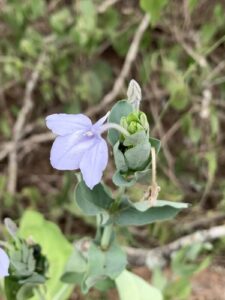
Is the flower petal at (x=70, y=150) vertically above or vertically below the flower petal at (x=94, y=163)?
above

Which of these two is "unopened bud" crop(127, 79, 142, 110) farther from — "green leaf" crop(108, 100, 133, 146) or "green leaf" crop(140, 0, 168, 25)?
"green leaf" crop(140, 0, 168, 25)

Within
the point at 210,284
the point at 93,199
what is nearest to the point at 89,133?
the point at 93,199

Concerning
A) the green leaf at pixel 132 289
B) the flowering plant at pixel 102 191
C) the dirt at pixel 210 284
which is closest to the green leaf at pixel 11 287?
Result: the flowering plant at pixel 102 191

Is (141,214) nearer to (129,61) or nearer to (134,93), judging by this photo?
(134,93)

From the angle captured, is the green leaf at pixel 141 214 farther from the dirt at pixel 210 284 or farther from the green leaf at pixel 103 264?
the dirt at pixel 210 284

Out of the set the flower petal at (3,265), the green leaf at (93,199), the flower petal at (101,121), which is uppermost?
the flower petal at (101,121)

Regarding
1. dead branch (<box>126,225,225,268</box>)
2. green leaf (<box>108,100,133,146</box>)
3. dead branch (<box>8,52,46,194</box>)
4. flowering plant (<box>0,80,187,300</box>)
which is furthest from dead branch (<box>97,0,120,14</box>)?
green leaf (<box>108,100,133,146</box>)
